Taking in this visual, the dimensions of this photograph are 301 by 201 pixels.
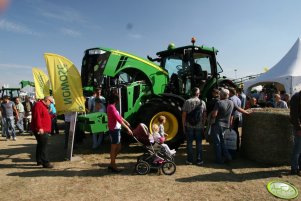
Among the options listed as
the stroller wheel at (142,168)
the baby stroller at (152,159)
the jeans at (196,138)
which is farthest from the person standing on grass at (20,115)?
the jeans at (196,138)

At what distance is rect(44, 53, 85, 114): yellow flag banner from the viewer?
6949mm

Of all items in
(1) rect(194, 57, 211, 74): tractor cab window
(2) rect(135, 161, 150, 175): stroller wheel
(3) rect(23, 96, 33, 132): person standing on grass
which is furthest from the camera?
(3) rect(23, 96, 33, 132): person standing on grass

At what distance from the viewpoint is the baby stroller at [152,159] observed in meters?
5.92

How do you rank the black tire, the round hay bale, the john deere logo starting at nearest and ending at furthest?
the john deere logo < the round hay bale < the black tire

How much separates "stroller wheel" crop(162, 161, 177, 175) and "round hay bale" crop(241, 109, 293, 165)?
7.09 feet

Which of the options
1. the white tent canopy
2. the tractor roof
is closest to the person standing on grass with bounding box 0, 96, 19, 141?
the tractor roof

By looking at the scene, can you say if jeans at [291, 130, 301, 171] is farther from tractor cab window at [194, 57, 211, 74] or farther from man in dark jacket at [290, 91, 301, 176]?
tractor cab window at [194, 57, 211, 74]

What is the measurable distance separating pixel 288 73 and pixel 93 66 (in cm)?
1180

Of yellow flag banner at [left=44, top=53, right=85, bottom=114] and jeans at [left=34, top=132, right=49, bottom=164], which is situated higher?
yellow flag banner at [left=44, top=53, right=85, bottom=114]

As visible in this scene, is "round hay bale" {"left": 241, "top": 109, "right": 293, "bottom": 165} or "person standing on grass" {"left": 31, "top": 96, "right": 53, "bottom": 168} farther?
"person standing on grass" {"left": 31, "top": 96, "right": 53, "bottom": 168}

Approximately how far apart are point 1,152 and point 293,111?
774cm

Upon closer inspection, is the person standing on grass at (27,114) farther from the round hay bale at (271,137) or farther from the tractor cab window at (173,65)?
the round hay bale at (271,137)

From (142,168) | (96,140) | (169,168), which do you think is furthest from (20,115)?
(169,168)

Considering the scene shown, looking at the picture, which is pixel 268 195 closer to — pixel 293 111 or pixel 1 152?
pixel 293 111
